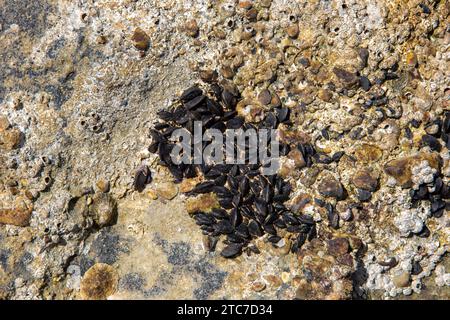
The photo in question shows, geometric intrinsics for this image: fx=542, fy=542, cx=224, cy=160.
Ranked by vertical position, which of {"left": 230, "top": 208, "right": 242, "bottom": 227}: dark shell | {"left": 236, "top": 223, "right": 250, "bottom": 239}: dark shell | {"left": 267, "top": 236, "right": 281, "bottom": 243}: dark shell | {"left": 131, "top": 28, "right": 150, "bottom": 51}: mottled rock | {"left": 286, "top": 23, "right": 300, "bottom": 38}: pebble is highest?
{"left": 286, "top": 23, "right": 300, "bottom": 38}: pebble

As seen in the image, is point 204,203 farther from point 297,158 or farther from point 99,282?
point 99,282

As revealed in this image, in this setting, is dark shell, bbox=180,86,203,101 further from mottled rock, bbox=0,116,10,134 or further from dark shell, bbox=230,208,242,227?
mottled rock, bbox=0,116,10,134

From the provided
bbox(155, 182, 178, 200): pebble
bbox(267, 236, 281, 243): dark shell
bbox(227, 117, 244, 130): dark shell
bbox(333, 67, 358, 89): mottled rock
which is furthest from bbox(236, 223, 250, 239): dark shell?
bbox(333, 67, 358, 89): mottled rock

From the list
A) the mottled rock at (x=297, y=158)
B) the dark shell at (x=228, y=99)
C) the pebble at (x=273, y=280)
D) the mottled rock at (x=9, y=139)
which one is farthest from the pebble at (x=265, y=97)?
the mottled rock at (x=9, y=139)

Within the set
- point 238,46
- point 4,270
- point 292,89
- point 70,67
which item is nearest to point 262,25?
point 238,46

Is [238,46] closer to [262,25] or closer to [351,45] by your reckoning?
[262,25]

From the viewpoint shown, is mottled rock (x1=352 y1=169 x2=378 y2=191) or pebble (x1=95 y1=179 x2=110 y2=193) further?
pebble (x1=95 y1=179 x2=110 y2=193)

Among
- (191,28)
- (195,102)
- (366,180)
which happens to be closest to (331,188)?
(366,180)
